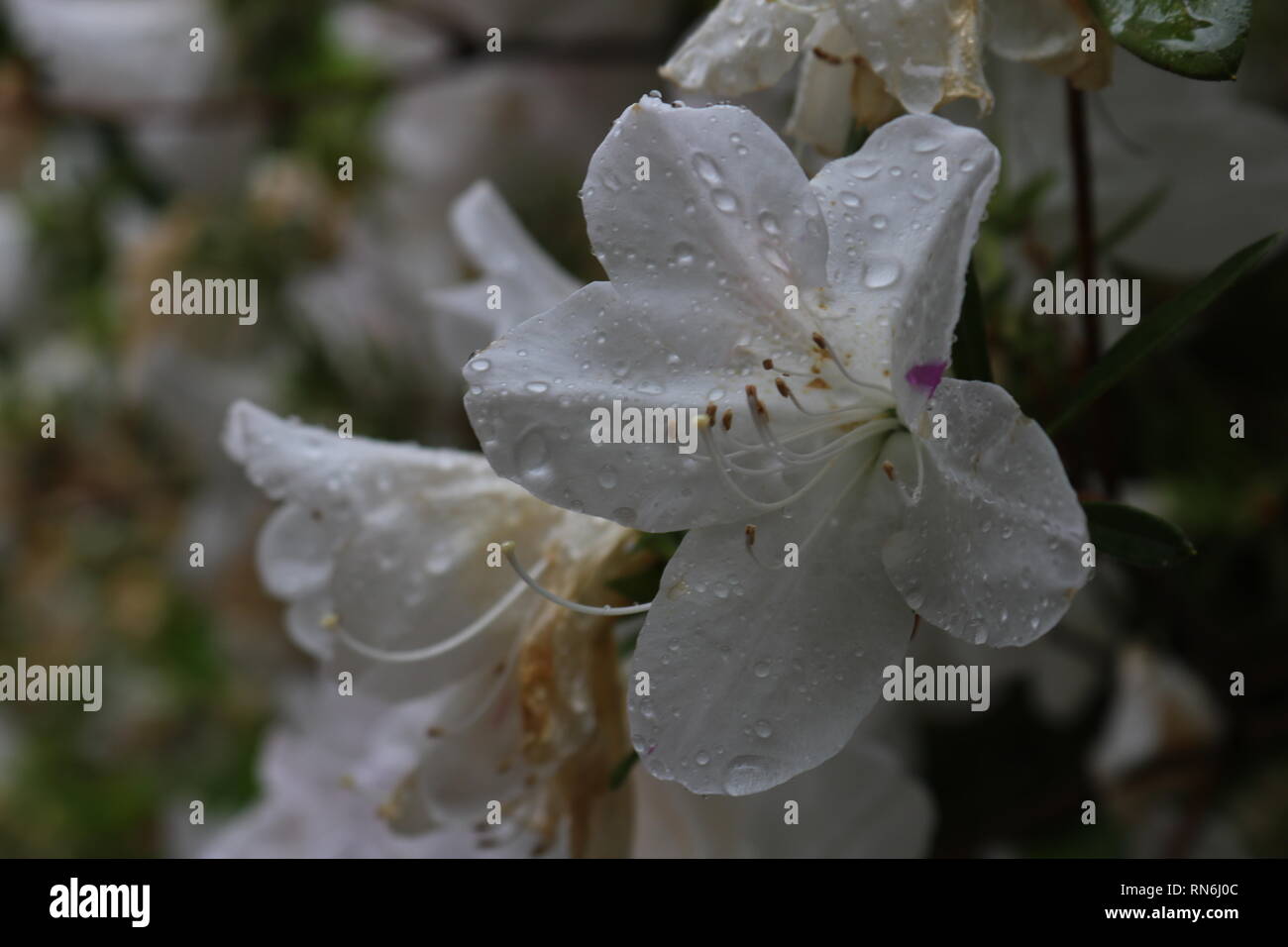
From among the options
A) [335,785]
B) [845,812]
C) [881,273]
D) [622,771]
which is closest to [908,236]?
[881,273]

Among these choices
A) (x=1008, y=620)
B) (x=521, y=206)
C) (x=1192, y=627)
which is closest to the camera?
(x=1008, y=620)

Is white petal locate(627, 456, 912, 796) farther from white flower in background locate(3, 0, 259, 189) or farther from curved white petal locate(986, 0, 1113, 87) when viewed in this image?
white flower in background locate(3, 0, 259, 189)

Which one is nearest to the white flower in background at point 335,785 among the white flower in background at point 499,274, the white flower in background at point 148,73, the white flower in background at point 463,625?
the white flower in background at point 463,625

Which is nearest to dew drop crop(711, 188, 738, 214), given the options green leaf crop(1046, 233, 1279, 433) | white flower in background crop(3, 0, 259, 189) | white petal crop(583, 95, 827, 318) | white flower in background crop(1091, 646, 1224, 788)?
white petal crop(583, 95, 827, 318)

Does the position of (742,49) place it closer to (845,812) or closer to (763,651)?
(763,651)

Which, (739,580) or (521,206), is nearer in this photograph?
(739,580)
